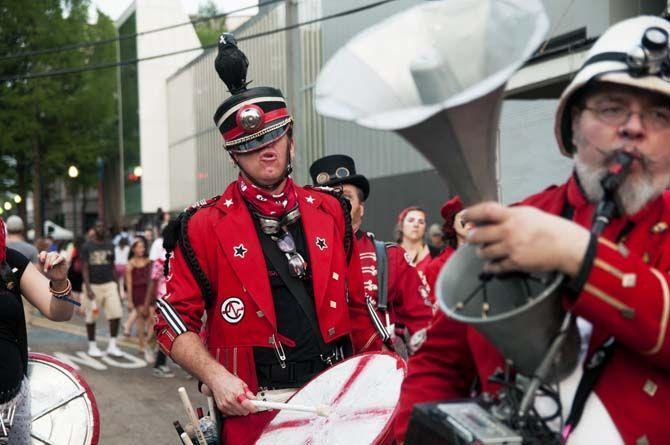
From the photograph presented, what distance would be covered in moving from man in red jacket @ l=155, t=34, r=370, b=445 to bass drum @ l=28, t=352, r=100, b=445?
1.82m

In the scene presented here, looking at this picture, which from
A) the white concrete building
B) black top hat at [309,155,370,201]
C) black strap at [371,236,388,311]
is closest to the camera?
black strap at [371,236,388,311]

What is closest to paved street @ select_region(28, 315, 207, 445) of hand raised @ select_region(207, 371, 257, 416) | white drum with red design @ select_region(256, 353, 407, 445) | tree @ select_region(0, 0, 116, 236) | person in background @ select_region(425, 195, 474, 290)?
person in background @ select_region(425, 195, 474, 290)

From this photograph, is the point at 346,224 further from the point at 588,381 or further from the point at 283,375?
the point at 588,381

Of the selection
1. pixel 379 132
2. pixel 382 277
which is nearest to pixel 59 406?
pixel 382 277

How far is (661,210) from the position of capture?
2.03 meters

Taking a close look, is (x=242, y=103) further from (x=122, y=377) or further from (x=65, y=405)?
(x=122, y=377)

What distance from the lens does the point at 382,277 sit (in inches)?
228

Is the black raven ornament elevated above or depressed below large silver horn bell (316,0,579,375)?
above

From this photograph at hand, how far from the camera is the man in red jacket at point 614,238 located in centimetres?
174

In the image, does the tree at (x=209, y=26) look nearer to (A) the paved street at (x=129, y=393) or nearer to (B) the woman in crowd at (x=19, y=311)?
(A) the paved street at (x=129, y=393)

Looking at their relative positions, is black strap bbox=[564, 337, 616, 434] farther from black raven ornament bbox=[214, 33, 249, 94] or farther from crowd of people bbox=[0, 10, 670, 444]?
black raven ornament bbox=[214, 33, 249, 94]

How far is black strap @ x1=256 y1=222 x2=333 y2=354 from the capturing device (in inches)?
149

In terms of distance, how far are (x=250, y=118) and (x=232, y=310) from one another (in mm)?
837

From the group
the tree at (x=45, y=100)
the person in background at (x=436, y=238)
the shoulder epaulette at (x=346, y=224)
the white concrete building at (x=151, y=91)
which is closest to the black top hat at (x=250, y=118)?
the shoulder epaulette at (x=346, y=224)
